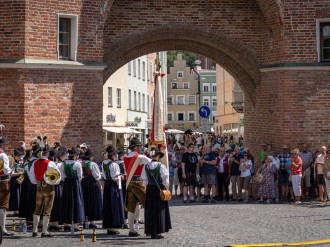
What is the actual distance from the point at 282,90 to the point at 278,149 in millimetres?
1875

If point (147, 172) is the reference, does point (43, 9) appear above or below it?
above

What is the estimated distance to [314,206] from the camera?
25.0m

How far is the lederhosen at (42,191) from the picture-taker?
18281 millimetres

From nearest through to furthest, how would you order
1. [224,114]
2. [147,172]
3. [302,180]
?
[147,172], [302,180], [224,114]

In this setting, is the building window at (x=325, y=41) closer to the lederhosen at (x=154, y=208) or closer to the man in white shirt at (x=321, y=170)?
the man in white shirt at (x=321, y=170)

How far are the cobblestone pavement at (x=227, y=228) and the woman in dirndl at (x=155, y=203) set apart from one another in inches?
9.9

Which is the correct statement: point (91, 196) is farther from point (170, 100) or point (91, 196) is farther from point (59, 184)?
point (170, 100)

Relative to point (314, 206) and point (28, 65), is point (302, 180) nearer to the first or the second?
point (314, 206)

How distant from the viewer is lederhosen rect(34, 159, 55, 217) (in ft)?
60.0

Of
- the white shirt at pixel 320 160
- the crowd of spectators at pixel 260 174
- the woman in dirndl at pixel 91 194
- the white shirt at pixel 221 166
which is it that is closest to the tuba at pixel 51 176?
the woman in dirndl at pixel 91 194

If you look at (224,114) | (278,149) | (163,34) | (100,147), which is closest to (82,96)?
(100,147)

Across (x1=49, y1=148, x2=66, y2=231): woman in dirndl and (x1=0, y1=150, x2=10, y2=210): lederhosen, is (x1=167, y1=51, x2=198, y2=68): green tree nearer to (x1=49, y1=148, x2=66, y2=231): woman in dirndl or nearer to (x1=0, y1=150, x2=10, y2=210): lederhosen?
(x1=49, y1=148, x2=66, y2=231): woman in dirndl

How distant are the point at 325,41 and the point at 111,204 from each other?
1164cm

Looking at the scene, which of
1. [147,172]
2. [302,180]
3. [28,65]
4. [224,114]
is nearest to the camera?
[147,172]
